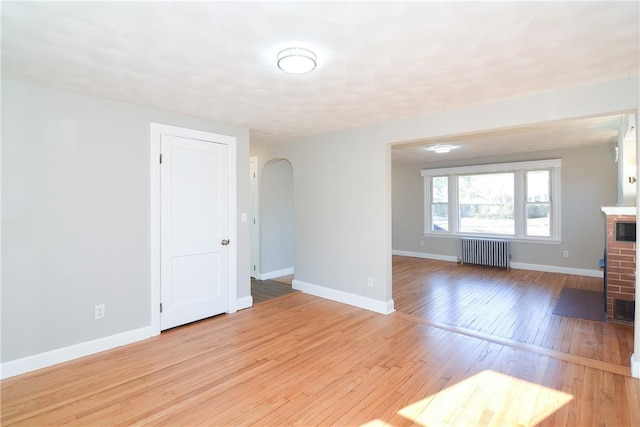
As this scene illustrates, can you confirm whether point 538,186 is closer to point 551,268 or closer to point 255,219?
point 551,268

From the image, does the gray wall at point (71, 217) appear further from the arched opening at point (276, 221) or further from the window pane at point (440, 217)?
the window pane at point (440, 217)

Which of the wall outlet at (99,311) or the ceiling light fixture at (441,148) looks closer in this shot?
the wall outlet at (99,311)

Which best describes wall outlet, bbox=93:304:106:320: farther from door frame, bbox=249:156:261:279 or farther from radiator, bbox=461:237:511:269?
radiator, bbox=461:237:511:269

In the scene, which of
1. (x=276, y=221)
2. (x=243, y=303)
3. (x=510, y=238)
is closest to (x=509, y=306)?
(x=510, y=238)


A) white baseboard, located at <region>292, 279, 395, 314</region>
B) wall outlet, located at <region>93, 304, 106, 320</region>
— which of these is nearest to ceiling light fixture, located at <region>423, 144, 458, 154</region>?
white baseboard, located at <region>292, 279, 395, 314</region>

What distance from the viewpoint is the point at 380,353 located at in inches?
114

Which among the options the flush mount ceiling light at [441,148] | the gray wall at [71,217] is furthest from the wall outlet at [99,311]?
the flush mount ceiling light at [441,148]

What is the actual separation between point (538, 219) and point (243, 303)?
596 cm

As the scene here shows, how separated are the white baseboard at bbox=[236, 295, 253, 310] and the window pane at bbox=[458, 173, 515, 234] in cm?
539

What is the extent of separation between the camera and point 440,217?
25.5ft

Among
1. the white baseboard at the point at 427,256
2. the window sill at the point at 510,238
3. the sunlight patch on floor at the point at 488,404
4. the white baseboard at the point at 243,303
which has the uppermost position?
the window sill at the point at 510,238

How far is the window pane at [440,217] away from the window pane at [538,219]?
66.0 inches

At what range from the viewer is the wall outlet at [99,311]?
2.92 m

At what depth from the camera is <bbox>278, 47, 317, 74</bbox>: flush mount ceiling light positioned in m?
2.03
